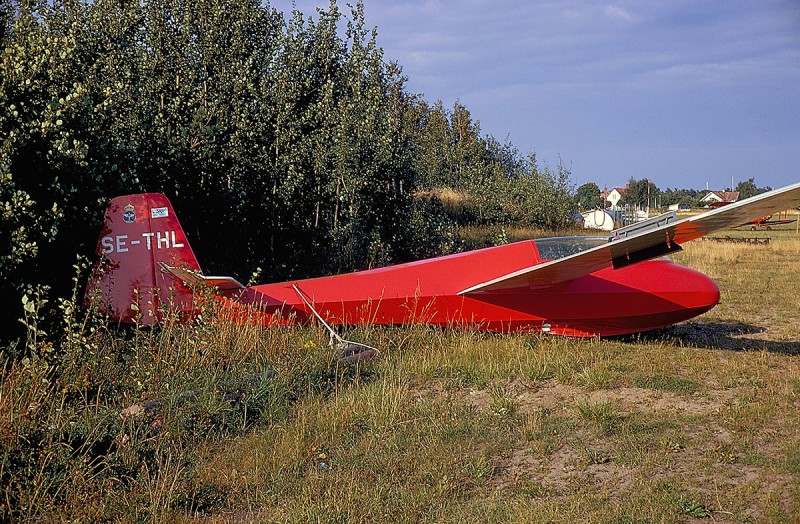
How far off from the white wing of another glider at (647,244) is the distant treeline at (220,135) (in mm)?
5115

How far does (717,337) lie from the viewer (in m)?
10.5

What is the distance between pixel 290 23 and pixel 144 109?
17.2 ft

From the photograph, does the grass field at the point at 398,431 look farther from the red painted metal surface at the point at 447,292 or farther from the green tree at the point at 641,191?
the green tree at the point at 641,191

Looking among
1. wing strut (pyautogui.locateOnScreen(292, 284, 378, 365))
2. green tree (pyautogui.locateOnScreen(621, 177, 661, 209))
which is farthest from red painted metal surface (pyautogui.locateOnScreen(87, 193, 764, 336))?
green tree (pyautogui.locateOnScreen(621, 177, 661, 209))

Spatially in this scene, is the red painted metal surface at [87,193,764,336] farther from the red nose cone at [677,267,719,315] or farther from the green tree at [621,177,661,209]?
the green tree at [621,177,661,209]

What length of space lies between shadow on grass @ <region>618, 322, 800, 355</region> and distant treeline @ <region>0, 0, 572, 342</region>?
23.4ft

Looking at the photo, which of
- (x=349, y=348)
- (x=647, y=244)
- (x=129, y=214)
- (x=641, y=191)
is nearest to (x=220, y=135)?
(x=129, y=214)

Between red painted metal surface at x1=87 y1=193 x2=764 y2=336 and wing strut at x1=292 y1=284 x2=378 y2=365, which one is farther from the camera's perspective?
red painted metal surface at x1=87 y1=193 x2=764 y2=336

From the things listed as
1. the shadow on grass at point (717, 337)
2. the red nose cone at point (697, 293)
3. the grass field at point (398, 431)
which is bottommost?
the shadow on grass at point (717, 337)

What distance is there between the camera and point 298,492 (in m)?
4.80

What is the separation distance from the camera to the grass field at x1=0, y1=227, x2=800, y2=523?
448 cm

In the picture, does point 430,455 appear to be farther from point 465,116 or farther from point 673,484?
point 465,116

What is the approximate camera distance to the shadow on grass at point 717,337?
9.66 meters

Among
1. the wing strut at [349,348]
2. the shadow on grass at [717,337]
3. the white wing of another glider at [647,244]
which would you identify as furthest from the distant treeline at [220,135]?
the shadow on grass at [717,337]
